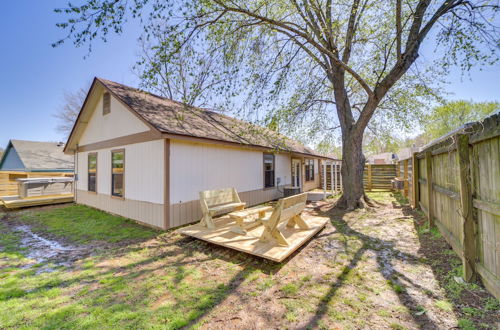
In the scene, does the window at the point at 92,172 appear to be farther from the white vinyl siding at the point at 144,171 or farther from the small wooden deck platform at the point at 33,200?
the small wooden deck platform at the point at 33,200

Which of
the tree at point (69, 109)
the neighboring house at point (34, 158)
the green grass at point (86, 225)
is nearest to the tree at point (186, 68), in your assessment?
the green grass at point (86, 225)

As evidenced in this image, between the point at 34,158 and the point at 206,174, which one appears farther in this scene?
the point at 34,158

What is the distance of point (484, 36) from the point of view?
570 cm

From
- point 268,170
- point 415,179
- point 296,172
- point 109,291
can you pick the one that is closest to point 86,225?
point 109,291

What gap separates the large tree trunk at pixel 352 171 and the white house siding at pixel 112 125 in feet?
23.5

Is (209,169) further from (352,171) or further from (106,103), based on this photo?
(352,171)

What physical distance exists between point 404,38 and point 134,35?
9.23 m

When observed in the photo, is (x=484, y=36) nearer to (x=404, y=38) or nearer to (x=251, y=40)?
(x=404, y=38)

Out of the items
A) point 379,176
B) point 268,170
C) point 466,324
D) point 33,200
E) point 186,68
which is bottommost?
point 466,324

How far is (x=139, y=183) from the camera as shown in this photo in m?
6.84

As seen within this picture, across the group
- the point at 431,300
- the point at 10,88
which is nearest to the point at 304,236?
the point at 431,300

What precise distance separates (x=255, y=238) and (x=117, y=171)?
19.8 ft

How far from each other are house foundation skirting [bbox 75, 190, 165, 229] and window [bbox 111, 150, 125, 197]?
1.09 ft

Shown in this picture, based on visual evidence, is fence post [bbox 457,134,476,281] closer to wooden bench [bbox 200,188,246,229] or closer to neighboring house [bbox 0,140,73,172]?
wooden bench [bbox 200,188,246,229]
